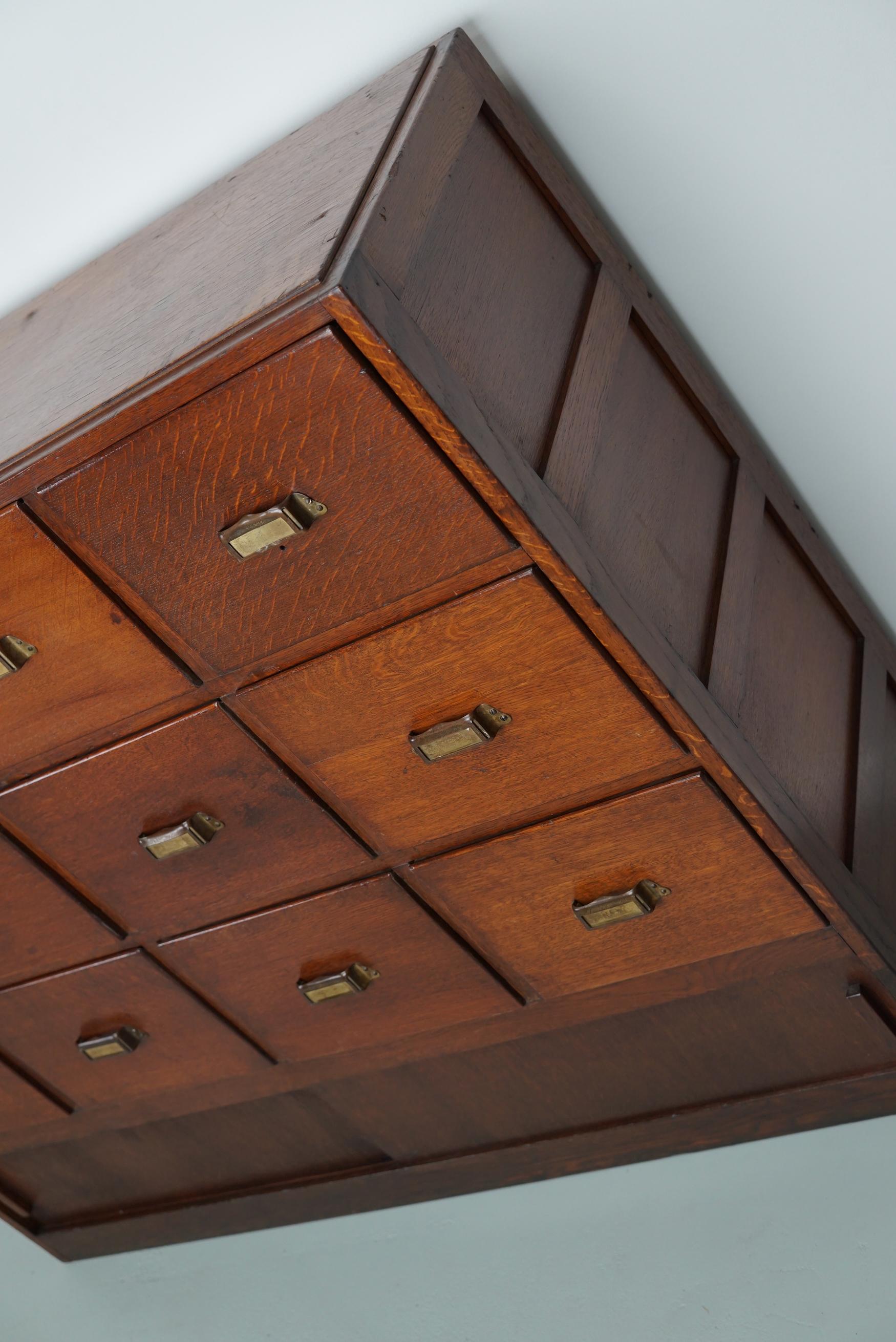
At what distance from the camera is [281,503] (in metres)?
1.02

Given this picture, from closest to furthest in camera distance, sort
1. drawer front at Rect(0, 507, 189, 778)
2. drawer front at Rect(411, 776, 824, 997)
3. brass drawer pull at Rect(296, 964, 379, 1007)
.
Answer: drawer front at Rect(0, 507, 189, 778) → drawer front at Rect(411, 776, 824, 997) → brass drawer pull at Rect(296, 964, 379, 1007)

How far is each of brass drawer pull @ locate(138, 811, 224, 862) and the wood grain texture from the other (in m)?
0.47

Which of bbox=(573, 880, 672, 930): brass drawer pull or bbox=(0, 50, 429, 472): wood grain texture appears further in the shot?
bbox=(573, 880, 672, 930): brass drawer pull

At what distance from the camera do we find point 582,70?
50.6 inches

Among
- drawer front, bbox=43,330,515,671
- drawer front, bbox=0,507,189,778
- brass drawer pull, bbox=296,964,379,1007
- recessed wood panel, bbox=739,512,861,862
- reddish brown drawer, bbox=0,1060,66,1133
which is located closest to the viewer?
drawer front, bbox=43,330,515,671

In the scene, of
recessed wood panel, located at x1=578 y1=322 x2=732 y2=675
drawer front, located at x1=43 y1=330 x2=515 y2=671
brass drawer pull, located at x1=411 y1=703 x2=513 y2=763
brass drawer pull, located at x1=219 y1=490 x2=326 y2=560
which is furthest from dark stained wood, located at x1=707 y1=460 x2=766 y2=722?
brass drawer pull, located at x1=219 y1=490 x2=326 y2=560

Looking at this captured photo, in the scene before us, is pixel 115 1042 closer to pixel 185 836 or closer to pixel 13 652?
pixel 185 836

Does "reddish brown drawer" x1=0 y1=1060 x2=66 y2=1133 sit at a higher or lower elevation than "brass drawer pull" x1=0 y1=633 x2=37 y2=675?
lower

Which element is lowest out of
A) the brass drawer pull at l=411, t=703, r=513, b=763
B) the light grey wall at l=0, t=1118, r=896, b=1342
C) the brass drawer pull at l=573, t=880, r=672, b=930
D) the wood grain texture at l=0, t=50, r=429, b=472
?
the light grey wall at l=0, t=1118, r=896, b=1342

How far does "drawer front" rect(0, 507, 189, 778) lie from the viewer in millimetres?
1097

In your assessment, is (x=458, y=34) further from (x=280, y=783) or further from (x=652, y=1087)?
(x=652, y=1087)

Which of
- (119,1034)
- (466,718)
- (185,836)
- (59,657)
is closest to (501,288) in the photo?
(466,718)

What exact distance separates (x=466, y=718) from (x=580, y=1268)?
983 mm

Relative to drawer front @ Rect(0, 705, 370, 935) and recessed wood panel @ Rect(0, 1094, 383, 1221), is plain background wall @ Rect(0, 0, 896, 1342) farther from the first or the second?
drawer front @ Rect(0, 705, 370, 935)
